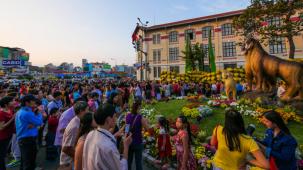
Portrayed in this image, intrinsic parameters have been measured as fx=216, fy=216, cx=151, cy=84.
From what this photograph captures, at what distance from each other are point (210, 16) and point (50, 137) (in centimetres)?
3750

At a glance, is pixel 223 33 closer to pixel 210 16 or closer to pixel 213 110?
pixel 210 16

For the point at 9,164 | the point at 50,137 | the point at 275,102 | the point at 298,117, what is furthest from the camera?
the point at 275,102

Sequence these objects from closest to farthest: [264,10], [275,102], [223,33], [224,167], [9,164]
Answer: [224,167] → [9,164] → [275,102] → [264,10] → [223,33]

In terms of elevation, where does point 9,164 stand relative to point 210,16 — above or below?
below

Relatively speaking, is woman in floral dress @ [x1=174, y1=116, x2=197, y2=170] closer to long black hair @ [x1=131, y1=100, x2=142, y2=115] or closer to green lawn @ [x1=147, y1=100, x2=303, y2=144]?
long black hair @ [x1=131, y1=100, x2=142, y2=115]

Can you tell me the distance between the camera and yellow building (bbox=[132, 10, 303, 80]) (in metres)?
36.5

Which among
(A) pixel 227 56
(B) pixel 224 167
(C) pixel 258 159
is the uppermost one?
(A) pixel 227 56

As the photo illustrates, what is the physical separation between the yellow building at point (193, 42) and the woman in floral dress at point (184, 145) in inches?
1149

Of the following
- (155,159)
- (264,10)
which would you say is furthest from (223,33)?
(155,159)

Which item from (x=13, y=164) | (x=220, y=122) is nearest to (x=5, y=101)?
(x=13, y=164)

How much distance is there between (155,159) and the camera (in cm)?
629

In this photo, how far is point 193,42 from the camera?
138 feet

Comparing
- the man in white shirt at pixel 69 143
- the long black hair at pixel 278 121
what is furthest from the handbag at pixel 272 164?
the man in white shirt at pixel 69 143

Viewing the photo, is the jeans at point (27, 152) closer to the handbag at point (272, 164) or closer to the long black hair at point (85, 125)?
the long black hair at point (85, 125)
